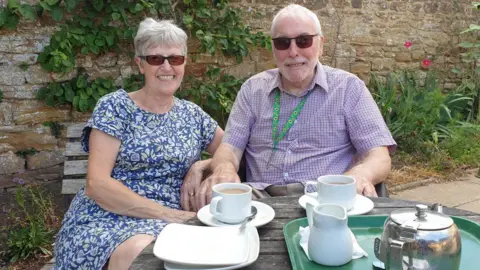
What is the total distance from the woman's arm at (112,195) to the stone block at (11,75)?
1.99 meters

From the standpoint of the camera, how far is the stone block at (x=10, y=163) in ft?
12.8

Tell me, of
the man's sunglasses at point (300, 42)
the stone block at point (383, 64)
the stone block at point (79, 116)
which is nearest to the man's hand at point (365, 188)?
the man's sunglasses at point (300, 42)

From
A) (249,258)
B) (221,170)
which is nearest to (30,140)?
(221,170)

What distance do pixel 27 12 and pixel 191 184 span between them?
224cm

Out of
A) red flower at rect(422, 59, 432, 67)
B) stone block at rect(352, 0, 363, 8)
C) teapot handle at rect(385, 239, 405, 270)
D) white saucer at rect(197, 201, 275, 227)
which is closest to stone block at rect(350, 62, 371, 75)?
stone block at rect(352, 0, 363, 8)

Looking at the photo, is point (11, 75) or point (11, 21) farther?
point (11, 75)

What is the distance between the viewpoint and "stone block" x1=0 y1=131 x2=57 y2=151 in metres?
3.94

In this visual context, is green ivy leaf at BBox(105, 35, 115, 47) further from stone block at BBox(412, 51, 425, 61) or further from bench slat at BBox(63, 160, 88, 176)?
stone block at BBox(412, 51, 425, 61)

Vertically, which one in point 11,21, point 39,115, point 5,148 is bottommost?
point 5,148

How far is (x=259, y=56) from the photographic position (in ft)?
16.6

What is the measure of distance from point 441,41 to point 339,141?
4.43 meters

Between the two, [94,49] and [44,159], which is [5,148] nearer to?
[44,159]

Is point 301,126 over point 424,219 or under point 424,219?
under

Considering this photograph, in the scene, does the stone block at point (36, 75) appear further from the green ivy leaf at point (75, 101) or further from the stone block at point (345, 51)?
the stone block at point (345, 51)
